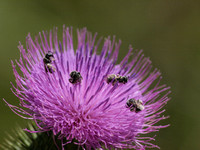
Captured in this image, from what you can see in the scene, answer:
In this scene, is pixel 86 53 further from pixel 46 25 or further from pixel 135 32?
pixel 135 32

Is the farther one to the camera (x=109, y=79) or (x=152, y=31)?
(x=152, y=31)

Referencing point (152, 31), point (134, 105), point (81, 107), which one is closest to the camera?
point (81, 107)

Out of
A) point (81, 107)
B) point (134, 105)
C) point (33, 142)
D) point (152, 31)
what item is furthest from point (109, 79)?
point (152, 31)

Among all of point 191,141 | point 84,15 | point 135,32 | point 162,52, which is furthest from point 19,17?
point 191,141

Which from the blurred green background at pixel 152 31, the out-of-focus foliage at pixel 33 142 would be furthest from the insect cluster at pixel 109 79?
the blurred green background at pixel 152 31

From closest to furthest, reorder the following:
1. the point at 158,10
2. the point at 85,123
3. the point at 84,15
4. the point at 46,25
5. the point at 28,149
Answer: the point at 85,123, the point at 28,149, the point at 46,25, the point at 84,15, the point at 158,10

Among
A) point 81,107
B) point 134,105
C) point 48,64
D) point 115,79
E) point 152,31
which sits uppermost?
point 152,31

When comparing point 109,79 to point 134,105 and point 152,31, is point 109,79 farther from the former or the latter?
point 152,31

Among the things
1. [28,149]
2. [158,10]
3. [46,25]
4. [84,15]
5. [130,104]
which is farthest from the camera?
[158,10]

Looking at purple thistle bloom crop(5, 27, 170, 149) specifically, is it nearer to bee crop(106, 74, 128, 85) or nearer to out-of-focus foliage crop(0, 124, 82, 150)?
bee crop(106, 74, 128, 85)
